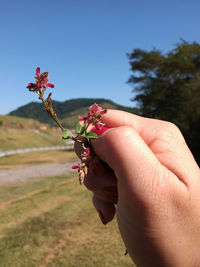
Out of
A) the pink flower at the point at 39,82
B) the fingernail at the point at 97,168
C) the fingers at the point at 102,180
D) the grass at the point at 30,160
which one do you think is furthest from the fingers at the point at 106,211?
the grass at the point at 30,160

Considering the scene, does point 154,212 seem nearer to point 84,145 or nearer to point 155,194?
point 155,194

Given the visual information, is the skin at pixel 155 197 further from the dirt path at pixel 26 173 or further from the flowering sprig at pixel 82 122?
the dirt path at pixel 26 173

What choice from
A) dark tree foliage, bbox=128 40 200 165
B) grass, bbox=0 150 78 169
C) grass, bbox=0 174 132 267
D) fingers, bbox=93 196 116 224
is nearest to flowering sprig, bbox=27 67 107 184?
fingers, bbox=93 196 116 224

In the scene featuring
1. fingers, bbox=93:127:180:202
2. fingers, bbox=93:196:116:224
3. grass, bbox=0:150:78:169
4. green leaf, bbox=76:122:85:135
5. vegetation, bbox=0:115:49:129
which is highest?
green leaf, bbox=76:122:85:135

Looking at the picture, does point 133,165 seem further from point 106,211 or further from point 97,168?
point 106,211

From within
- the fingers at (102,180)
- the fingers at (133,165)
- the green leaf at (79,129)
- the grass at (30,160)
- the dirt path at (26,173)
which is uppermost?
the green leaf at (79,129)

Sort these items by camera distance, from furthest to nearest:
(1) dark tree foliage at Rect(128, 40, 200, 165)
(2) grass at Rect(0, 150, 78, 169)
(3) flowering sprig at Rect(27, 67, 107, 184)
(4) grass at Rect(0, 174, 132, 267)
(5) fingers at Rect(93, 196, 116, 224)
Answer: (2) grass at Rect(0, 150, 78, 169) < (1) dark tree foliage at Rect(128, 40, 200, 165) < (4) grass at Rect(0, 174, 132, 267) < (5) fingers at Rect(93, 196, 116, 224) < (3) flowering sprig at Rect(27, 67, 107, 184)

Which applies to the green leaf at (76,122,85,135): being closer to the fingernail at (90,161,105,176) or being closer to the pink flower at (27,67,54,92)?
the fingernail at (90,161,105,176)
